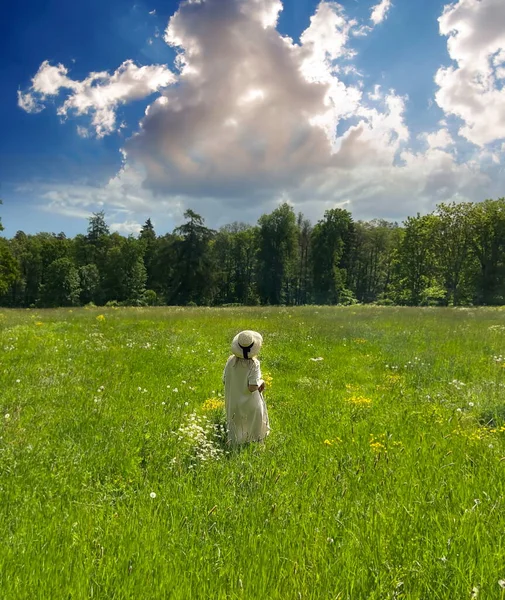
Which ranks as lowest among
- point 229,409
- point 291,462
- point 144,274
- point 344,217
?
point 291,462

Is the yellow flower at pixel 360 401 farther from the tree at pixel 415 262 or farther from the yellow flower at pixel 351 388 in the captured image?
the tree at pixel 415 262

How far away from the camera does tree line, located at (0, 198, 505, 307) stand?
49.7 metres

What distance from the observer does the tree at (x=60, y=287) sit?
210ft

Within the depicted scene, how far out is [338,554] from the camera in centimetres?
263

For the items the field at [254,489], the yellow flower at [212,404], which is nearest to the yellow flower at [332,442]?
the field at [254,489]

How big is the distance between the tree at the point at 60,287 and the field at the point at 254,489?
206ft

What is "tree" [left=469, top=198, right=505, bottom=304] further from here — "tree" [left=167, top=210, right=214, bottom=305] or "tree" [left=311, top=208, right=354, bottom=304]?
"tree" [left=167, top=210, right=214, bottom=305]

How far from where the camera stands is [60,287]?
210ft

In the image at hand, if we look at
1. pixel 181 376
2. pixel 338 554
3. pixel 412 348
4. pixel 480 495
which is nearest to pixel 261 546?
pixel 338 554

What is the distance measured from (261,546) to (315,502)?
79cm

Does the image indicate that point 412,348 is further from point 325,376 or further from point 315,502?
point 315,502

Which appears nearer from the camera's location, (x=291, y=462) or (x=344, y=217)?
(x=291, y=462)

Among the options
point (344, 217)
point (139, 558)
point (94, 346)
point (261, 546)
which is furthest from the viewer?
point (344, 217)

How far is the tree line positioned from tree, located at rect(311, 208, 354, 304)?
0.20 m
